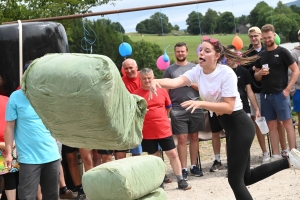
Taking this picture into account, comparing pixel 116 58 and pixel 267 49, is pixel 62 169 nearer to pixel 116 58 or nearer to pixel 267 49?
pixel 267 49

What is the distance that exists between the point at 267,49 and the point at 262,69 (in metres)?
0.30

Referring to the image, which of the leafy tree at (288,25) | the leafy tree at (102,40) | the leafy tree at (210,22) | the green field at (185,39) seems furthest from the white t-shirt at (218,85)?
the leafy tree at (102,40)

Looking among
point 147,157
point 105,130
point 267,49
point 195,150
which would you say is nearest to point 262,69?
point 267,49

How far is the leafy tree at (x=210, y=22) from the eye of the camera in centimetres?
1192

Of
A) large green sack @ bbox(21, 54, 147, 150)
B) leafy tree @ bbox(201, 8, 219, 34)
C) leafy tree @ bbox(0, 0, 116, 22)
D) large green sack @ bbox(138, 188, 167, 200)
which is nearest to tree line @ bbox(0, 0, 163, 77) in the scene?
leafy tree @ bbox(0, 0, 116, 22)

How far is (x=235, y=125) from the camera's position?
5055 millimetres

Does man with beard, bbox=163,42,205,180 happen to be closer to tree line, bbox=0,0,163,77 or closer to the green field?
the green field

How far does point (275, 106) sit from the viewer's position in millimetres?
7840

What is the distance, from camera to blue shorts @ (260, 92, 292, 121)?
7.80m

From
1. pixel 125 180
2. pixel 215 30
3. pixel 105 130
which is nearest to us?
pixel 105 130

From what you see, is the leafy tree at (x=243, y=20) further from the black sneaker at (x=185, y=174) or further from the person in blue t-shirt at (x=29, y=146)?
the person in blue t-shirt at (x=29, y=146)

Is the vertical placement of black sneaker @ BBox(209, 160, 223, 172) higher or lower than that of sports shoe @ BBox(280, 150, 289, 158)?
lower

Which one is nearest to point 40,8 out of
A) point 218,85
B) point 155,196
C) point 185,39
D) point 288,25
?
point 185,39

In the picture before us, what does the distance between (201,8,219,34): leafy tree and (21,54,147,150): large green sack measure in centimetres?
919
